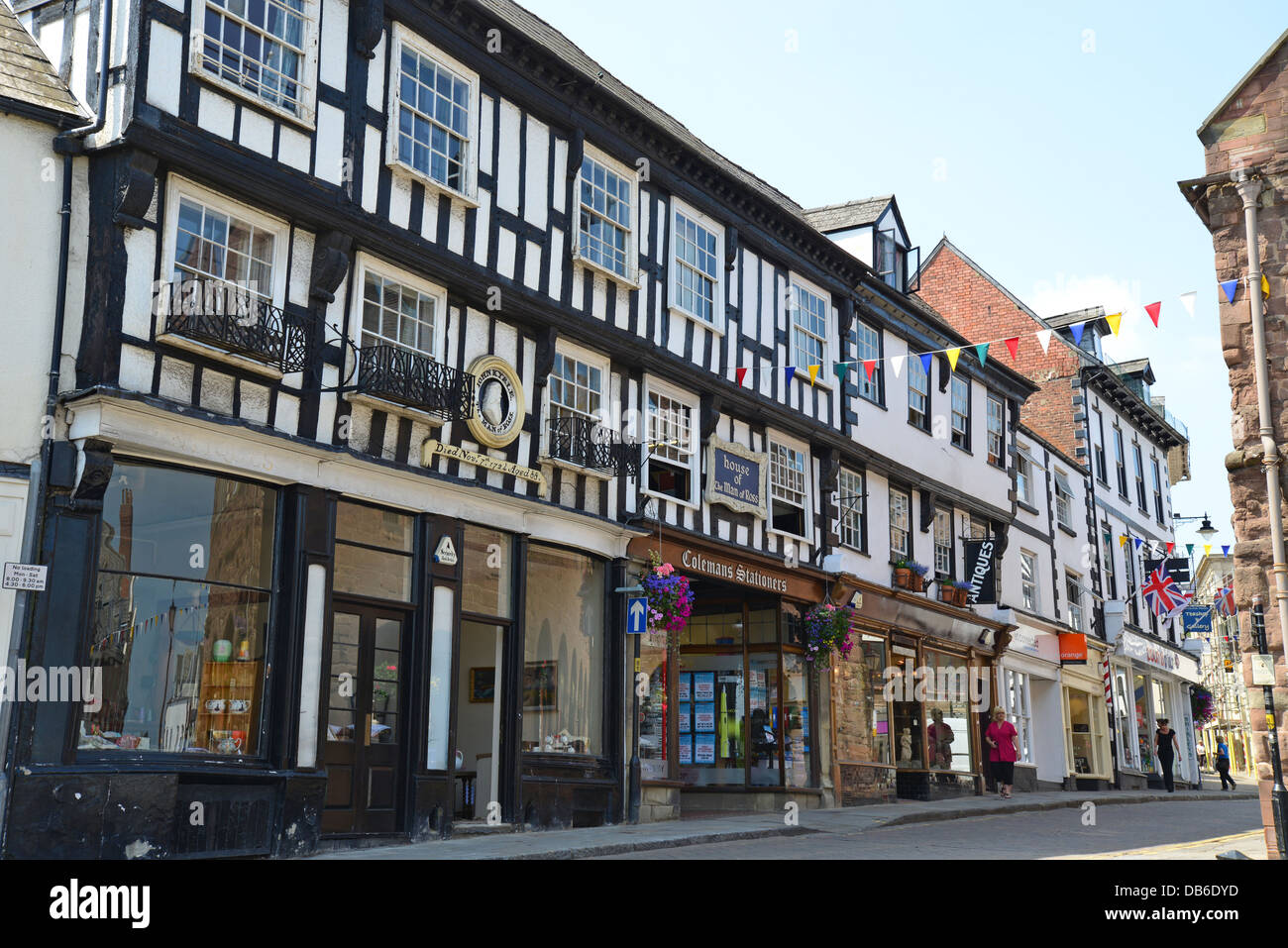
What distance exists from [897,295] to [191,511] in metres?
15.6

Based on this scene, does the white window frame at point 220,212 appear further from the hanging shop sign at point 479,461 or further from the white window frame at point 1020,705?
the white window frame at point 1020,705

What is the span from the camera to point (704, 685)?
20453mm

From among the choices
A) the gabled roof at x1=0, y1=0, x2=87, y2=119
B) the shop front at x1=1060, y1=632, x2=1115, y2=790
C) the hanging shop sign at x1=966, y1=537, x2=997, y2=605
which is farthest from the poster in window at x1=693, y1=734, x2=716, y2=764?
the shop front at x1=1060, y1=632, x2=1115, y2=790

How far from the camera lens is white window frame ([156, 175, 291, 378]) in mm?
11422

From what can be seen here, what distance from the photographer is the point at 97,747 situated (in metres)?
10.6

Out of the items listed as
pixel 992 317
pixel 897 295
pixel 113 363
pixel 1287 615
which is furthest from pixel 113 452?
pixel 992 317

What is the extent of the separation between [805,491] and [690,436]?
3.28 m

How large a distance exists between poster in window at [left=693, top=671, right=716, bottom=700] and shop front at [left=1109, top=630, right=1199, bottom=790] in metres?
17.0

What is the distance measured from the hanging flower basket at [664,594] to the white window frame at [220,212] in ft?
20.3

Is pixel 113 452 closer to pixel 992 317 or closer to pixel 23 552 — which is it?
pixel 23 552

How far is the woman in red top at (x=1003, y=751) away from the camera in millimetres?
23531
